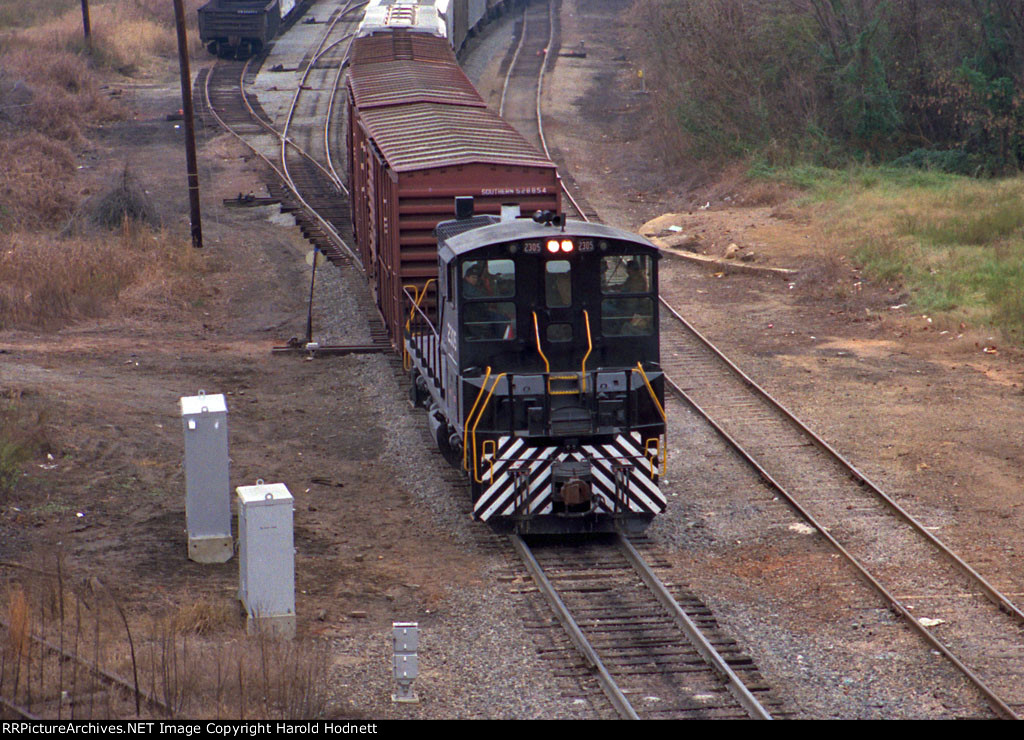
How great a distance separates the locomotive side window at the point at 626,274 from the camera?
1123 centimetres

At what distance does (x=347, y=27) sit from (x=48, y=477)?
41.7 metres

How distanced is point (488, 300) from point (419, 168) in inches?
169

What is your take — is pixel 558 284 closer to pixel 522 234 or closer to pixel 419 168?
pixel 522 234

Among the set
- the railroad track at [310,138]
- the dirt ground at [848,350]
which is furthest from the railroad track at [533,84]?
the railroad track at [310,138]

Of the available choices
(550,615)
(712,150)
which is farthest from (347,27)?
(550,615)

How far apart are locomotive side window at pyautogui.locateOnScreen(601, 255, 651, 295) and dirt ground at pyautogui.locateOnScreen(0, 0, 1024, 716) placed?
3084mm

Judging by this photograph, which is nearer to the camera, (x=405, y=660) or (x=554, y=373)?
(x=405, y=660)

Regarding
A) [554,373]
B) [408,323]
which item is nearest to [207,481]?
[554,373]

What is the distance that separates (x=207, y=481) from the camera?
34.3 ft

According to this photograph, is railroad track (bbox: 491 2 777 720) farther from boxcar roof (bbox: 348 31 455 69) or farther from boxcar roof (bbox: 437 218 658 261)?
boxcar roof (bbox: 348 31 455 69)

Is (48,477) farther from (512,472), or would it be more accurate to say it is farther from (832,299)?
(832,299)

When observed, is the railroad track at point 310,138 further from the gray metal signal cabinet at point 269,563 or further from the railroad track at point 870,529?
the gray metal signal cabinet at point 269,563

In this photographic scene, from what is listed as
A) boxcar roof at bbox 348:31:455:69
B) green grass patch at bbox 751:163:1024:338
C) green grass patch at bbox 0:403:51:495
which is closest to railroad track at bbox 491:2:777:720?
green grass patch at bbox 0:403:51:495

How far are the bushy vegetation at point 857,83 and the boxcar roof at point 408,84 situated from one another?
11.0 metres
